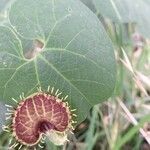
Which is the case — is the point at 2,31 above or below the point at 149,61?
above

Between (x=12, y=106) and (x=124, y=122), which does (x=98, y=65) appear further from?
(x=124, y=122)

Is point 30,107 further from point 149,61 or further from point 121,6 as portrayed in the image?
point 149,61

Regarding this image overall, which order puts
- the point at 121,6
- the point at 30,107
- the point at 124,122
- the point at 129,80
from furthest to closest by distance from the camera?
the point at 129,80 < the point at 124,122 < the point at 121,6 < the point at 30,107

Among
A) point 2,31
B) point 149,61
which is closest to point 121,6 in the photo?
point 2,31

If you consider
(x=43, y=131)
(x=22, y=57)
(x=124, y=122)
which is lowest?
(x=124, y=122)

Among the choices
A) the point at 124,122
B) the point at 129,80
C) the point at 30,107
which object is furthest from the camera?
the point at 129,80

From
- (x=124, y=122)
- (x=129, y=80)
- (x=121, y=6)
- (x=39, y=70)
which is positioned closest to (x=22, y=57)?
(x=39, y=70)

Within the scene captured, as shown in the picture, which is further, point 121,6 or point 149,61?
point 149,61
